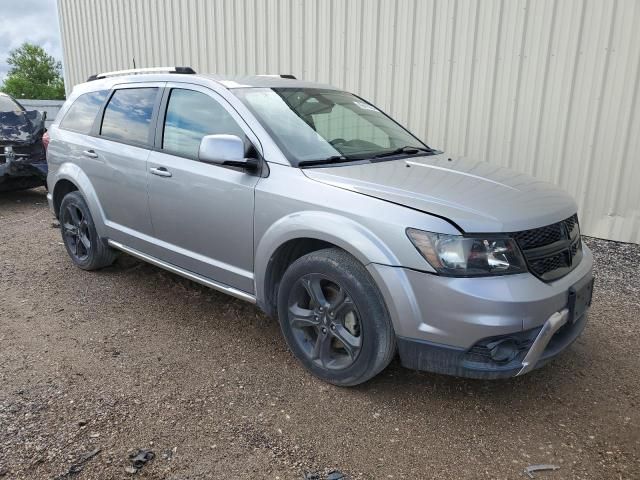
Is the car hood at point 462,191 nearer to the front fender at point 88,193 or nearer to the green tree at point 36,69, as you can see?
the front fender at point 88,193

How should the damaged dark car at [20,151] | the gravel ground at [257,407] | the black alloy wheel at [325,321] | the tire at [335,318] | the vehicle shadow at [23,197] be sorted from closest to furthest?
the gravel ground at [257,407]
the tire at [335,318]
the black alloy wheel at [325,321]
the damaged dark car at [20,151]
the vehicle shadow at [23,197]

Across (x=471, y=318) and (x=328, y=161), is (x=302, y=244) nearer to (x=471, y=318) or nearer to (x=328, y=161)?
(x=328, y=161)

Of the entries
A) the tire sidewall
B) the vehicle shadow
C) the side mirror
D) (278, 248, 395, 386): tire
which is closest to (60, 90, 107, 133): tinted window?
the tire sidewall

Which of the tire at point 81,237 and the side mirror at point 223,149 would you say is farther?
the tire at point 81,237

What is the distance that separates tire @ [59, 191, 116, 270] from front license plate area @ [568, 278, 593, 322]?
3.75 m

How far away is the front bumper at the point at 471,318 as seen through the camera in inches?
95.1

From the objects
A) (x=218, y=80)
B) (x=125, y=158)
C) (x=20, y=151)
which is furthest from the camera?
(x=20, y=151)

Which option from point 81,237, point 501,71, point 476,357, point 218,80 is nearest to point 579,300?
point 476,357

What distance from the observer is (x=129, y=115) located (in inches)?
165

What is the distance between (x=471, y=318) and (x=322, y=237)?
0.89 m

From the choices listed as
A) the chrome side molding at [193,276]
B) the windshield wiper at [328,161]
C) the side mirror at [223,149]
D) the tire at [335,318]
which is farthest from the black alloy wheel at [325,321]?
the side mirror at [223,149]

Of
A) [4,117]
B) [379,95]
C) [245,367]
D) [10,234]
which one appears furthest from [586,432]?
[4,117]

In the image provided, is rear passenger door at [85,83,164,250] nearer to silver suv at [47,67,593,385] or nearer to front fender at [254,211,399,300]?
silver suv at [47,67,593,385]

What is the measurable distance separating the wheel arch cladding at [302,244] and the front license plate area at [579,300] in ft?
3.20
